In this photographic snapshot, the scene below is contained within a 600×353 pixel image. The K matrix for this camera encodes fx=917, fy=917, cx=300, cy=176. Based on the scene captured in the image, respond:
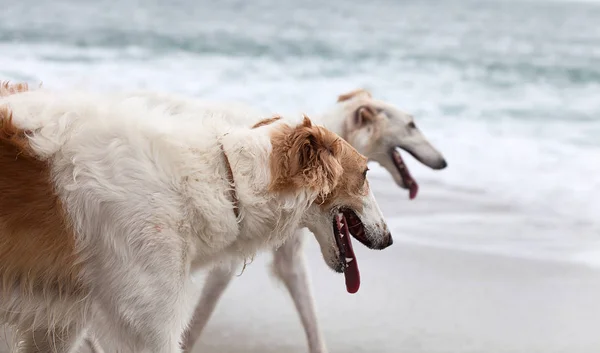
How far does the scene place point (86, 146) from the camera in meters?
3.43

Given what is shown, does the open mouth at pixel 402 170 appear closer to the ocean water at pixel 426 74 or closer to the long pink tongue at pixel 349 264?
the ocean water at pixel 426 74

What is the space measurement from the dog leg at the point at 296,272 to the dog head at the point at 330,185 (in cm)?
94

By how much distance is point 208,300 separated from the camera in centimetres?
505

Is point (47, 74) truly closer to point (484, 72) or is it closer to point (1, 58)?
point (1, 58)

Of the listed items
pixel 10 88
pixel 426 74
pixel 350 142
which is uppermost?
pixel 10 88

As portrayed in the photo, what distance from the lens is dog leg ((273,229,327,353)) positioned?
5051 millimetres

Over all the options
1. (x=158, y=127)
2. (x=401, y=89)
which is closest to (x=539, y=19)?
(x=401, y=89)

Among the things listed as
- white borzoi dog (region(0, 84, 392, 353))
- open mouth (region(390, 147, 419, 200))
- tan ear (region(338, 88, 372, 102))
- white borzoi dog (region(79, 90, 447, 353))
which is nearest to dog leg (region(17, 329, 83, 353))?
white borzoi dog (region(0, 84, 392, 353))

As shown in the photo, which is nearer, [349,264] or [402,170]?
[349,264]

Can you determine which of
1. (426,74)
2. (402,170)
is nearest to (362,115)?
(402,170)

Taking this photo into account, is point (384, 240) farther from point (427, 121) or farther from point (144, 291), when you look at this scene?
point (427, 121)

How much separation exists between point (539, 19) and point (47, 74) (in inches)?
753

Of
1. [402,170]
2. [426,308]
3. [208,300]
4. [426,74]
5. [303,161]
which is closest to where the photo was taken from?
[303,161]

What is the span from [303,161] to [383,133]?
2.50 meters
